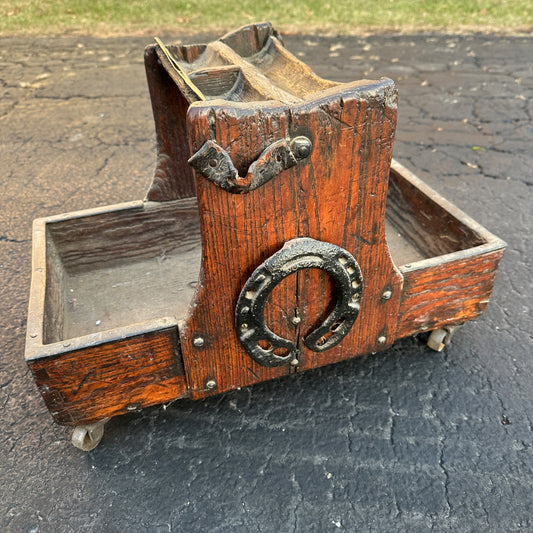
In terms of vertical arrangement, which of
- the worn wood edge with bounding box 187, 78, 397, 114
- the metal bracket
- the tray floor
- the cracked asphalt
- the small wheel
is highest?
the worn wood edge with bounding box 187, 78, 397, 114

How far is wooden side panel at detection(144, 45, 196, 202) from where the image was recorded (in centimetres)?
193

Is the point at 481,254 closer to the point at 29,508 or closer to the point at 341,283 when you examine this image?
the point at 341,283

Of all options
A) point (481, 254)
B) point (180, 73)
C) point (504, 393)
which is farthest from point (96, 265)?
point (504, 393)

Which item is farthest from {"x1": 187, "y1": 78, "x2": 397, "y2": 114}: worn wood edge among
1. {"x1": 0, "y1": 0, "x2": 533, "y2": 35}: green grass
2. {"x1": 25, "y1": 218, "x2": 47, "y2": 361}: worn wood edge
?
{"x1": 0, "y1": 0, "x2": 533, "y2": 35}: green grass

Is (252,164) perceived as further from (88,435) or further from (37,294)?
(88,435)

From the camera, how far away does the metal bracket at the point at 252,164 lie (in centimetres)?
105

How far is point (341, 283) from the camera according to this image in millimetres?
1310

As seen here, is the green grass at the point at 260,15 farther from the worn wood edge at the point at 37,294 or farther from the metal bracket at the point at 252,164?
the metal bracket at the point at 252,164

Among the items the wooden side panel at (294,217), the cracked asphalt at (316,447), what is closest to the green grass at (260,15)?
the cracked asphalt at (316,447)

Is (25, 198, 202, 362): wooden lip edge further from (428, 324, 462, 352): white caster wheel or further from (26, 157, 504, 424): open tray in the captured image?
(428, 324, 462, 352): white caster wheel

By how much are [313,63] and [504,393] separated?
13.1ft

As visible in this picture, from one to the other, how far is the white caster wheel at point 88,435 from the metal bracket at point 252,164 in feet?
2.59

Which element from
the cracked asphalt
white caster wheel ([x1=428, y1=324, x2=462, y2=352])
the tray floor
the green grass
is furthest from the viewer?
the green grass

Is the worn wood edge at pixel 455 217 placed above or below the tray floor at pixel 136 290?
above
